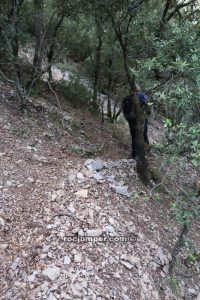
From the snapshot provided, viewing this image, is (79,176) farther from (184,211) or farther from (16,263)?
(184,211)

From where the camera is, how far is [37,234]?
446 centimetres

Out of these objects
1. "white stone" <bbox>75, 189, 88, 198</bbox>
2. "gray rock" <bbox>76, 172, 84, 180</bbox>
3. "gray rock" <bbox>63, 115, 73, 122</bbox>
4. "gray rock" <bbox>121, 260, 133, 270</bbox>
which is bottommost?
"gray rock" <bbox>121, 260, 133, 270</bbox>

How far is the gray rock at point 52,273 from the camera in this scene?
3.84 m

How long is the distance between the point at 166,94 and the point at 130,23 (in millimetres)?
2666

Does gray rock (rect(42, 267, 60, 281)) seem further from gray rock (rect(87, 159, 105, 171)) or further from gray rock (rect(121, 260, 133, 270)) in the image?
gray rock (rect(87, 159, 105, 171))

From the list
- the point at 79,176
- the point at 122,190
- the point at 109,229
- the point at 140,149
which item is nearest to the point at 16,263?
the point at 109,229

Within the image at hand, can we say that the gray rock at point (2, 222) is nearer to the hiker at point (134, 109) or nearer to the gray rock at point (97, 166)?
the gray rock at point (97, 166)

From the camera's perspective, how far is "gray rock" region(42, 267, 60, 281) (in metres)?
3.84

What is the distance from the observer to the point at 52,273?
3877 mm

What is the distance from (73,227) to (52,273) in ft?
2.48

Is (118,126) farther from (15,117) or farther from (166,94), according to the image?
(166,94)

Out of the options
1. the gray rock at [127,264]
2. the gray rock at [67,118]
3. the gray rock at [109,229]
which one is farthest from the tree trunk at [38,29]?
the gray rock at [127,264]

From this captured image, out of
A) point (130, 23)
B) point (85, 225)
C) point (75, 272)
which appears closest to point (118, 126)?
point (130, 23)

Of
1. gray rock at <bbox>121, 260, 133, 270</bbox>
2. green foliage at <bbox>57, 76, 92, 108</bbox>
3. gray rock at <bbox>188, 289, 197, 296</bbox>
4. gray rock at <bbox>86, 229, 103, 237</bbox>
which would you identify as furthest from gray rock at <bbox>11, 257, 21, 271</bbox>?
green foliage at <bbox>57, 76, 92, 108</bbox>
